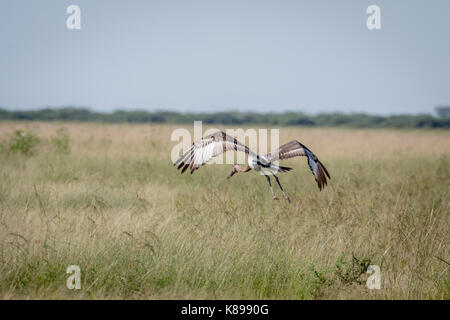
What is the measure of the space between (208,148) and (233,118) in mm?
59742

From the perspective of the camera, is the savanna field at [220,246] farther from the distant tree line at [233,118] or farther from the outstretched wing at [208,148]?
the distant tree line at [233,118]

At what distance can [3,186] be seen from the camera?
8602mm

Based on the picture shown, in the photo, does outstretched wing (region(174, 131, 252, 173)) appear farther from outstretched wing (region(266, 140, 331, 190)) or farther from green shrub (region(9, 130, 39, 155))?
green shrub (region(9, 130, 39, 155))

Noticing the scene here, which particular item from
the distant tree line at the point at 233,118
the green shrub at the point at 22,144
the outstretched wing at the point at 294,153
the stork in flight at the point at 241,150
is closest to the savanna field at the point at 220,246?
the outstretched wing at the point at 294,153

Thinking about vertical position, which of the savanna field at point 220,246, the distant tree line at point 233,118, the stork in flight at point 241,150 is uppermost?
the distant tree line at point 233,118

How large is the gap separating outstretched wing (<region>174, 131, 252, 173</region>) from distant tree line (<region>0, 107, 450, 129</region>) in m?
51.5

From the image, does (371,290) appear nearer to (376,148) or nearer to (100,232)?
(100,232)

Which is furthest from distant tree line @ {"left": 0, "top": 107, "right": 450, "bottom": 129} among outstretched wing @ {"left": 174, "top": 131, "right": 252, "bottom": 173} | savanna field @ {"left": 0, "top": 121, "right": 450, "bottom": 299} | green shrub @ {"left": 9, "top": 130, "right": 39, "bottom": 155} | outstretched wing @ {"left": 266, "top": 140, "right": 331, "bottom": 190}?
outstretched wing @ {"left": 174, "top": 131, "right": 252, "bottom": 173}

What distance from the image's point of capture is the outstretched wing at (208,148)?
5.90m

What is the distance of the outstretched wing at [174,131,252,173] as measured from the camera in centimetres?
590

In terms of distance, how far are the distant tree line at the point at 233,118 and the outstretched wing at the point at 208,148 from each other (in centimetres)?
5154

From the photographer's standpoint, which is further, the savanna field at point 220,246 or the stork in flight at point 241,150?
the stork in flight at point 241,150

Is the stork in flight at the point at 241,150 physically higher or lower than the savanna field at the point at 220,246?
higher
